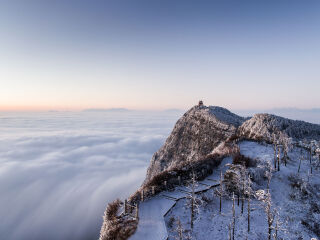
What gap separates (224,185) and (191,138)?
40.0 meters

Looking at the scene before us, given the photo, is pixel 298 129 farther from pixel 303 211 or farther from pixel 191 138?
pixel 303 211

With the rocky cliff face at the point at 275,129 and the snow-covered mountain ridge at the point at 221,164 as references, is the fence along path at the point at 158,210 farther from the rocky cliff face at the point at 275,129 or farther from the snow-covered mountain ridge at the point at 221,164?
the rocky cliff face at the point at 275,129

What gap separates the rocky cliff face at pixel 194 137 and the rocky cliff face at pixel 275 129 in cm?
529

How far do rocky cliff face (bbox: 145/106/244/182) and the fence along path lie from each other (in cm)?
2984

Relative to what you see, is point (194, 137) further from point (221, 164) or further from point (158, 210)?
point (158, 210)

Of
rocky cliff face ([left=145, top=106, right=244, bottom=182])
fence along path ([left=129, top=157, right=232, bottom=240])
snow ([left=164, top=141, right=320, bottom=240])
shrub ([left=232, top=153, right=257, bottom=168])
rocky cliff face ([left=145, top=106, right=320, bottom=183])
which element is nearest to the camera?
fence along path ([left=129, top=157, right=232, bottom=240])

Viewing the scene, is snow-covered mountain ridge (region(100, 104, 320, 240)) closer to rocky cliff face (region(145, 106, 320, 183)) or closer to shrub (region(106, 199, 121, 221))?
rocky cliff face (region(145, 106, 320, 183))

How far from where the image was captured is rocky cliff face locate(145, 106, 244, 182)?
218ft

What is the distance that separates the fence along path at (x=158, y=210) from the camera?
20.8 meters

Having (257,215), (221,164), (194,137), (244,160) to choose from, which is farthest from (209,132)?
(257,215)

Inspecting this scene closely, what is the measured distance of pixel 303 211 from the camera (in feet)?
95.5

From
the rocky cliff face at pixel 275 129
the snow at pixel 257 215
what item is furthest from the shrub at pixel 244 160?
the rocky cliff face at pixel 275 129

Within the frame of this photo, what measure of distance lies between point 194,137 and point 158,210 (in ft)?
161

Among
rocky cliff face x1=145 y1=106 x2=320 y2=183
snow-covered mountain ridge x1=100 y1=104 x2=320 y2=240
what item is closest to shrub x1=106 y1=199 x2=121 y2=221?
snow-covered mountain ridge x1=100 y1=104 x2=320 y2=240
